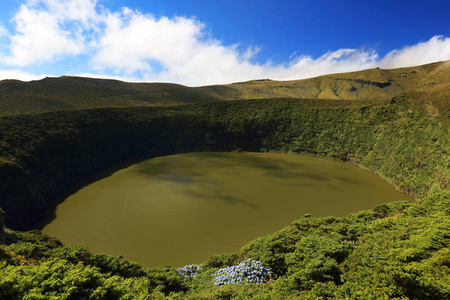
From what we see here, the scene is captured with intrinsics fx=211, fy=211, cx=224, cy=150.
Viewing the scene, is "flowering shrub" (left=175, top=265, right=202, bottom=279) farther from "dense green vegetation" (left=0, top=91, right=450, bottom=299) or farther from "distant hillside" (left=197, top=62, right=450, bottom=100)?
"distant hillside" (left=197, top=62, right=450, bottom=100)

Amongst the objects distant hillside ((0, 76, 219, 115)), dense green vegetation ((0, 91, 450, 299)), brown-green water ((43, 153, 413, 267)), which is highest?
distant hillside ((0, 76, 219, 115))

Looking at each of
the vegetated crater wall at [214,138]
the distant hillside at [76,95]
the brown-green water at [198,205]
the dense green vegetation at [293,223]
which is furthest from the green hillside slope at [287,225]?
the distant hillside at [76,95]

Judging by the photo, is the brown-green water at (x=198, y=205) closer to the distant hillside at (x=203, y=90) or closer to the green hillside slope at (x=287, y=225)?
the green hillside slope at (x=287, y=225)

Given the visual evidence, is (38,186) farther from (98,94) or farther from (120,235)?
(98,94)

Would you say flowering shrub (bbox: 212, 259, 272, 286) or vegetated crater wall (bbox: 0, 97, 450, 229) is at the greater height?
vegetated crater wall (bbox: 0, 97, 450, 229)

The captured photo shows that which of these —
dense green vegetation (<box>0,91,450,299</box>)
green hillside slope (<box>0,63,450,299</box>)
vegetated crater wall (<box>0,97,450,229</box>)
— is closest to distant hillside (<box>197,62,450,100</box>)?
vegetated crater wall (<box>0,97,450,229</box>)

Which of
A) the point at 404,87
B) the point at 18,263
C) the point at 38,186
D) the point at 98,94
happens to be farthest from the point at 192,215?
the point at 404,87

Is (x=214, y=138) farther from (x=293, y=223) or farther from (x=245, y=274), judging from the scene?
(x=245, y=274)
